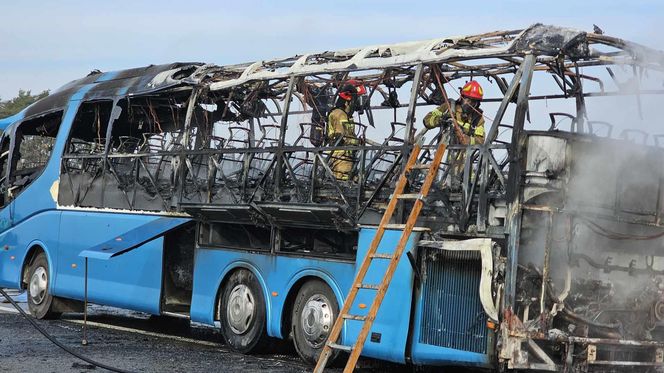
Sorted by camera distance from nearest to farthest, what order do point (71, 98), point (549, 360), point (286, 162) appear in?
point (549, 360)
point (286, 162)
point (71, 98)

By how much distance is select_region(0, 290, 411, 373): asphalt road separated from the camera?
1175cm

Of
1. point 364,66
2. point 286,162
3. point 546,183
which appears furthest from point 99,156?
point 546,183

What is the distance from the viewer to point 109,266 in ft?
51.1

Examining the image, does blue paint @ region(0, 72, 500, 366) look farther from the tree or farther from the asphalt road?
the tree

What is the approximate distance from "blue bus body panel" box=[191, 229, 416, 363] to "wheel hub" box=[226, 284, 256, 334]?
286mm

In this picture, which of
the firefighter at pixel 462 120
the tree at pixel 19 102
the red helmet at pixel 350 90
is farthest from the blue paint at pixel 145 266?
the tree at pixel 19 102

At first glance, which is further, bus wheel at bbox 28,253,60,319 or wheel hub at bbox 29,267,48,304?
wheel hub at bbox 29,267,48,304

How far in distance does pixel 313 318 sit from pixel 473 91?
3028mm

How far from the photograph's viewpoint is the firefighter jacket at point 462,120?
36.8 ft

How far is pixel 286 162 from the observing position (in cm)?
1268

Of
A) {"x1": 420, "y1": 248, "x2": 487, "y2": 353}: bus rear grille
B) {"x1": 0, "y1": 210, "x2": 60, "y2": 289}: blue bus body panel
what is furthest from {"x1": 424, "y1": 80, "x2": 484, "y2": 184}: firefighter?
{"x1": 0, "y1": 210, "x2": 60, "y2": 289}: blue bus body panel

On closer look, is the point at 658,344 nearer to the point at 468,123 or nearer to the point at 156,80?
the point at 468,123

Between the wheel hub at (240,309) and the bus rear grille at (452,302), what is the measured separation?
3122mm

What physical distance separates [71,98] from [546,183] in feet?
31.3
